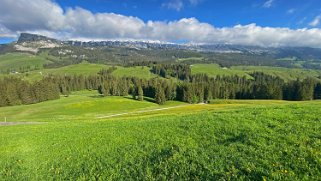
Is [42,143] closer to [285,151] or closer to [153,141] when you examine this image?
[153,141]

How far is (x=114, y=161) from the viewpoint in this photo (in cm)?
1708

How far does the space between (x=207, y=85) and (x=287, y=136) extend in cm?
13953

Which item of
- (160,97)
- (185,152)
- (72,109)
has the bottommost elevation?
(160,97)

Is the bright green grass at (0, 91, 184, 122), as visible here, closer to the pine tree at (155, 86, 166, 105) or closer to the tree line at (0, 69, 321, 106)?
the pine tree at (155, 86, 166, 105)

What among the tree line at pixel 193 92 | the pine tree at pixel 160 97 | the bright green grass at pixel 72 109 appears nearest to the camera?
the bright green grass at pixel 72 109

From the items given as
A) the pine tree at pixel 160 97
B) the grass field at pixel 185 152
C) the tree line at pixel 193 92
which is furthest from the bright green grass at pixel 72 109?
the grass field at pixel 185 152

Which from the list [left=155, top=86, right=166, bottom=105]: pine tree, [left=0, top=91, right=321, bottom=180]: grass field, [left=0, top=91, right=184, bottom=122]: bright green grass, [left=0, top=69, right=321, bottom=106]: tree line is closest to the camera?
Result: [left=0, top=91, right=321, bottom=180]: grass field

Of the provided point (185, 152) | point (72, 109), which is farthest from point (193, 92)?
point (185, 152)

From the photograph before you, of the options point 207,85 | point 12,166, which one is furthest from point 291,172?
point 207,85

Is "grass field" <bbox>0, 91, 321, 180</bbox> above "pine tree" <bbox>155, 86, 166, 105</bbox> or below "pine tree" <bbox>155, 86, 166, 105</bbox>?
above

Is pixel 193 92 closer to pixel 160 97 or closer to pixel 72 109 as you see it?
pixel 160 97

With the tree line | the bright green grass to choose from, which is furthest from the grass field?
the tree line

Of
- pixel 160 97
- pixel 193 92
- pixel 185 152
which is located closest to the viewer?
pixel 185 152

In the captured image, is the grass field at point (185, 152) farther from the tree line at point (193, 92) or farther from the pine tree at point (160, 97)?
the tree line at point (193, 92)
